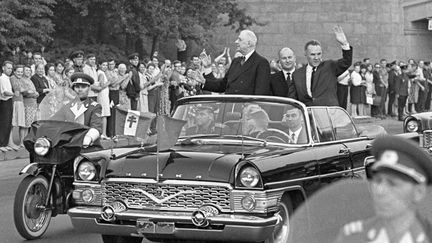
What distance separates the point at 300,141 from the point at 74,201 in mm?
2111

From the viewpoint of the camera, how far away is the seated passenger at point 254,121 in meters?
9.48

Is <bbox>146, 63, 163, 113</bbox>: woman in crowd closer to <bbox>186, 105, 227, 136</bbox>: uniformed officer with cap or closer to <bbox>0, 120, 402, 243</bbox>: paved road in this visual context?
<bbox>0, 120, 402, 243</bbox>: paved road

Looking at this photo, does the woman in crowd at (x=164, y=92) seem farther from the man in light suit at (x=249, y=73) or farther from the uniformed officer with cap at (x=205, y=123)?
the uniformed officer with cap at (x=205, y=123)

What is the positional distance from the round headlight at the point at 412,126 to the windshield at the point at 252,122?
6.14 meters

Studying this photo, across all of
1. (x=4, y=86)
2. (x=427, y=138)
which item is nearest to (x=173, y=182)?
(x=427, y=138)

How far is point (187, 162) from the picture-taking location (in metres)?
8.52

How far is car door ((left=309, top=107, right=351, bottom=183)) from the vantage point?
9281 mm

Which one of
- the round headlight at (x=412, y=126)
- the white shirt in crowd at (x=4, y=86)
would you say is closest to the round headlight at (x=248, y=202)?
the round headlight at (x=412, y=126)

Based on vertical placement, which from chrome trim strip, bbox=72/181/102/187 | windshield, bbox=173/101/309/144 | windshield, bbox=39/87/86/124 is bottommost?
chrome trim strip, bbox=72/181/102/187

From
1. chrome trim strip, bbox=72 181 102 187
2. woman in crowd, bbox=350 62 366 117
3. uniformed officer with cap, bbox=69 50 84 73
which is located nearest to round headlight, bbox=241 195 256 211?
chrome trim strip, bbox=72 181 102 187

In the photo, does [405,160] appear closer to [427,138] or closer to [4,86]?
[427,138]

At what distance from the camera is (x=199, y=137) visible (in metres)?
9.50

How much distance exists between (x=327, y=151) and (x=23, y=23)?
621 inches

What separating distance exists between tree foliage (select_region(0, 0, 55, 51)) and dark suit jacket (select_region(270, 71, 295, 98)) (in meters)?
12.5
